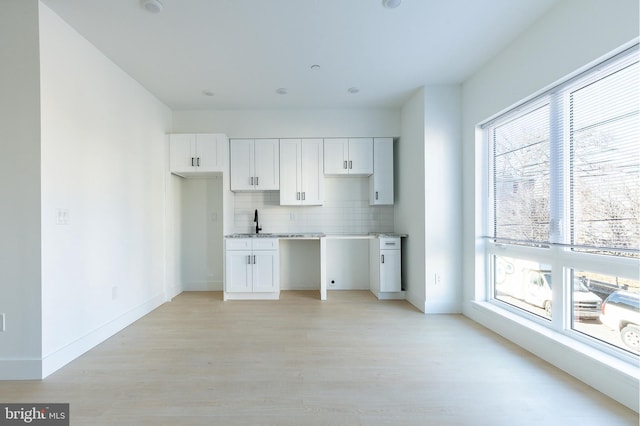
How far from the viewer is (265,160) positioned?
4387 millimetres

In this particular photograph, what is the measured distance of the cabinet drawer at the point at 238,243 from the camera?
4125mm

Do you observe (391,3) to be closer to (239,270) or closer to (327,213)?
(327,213)

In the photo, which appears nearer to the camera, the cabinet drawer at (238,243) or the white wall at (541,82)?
the white wall at (541,82)

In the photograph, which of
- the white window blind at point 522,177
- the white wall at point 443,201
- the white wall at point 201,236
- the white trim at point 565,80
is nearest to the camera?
the white trim at point 565,80

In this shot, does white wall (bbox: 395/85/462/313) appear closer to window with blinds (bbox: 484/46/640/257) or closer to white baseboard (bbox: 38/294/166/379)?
window with blinds (bbox: 484/46/640/257)

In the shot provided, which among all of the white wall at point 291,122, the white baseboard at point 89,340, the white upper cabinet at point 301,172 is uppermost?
the white wall at point 291,122

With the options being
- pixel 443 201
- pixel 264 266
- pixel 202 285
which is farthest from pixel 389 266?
pixel 202 285

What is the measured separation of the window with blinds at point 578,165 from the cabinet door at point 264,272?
2.88 m

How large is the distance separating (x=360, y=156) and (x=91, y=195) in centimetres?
334

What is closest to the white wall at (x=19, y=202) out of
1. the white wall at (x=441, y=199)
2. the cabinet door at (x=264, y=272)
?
the cabinet door at (x=264, y=272)

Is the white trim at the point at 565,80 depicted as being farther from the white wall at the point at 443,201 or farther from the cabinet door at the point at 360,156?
the cabinet door at the point at 360,156

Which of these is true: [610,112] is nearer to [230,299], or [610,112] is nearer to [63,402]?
[63,402]

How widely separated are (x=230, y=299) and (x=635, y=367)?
4069 mm

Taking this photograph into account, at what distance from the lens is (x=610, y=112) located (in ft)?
6.44
